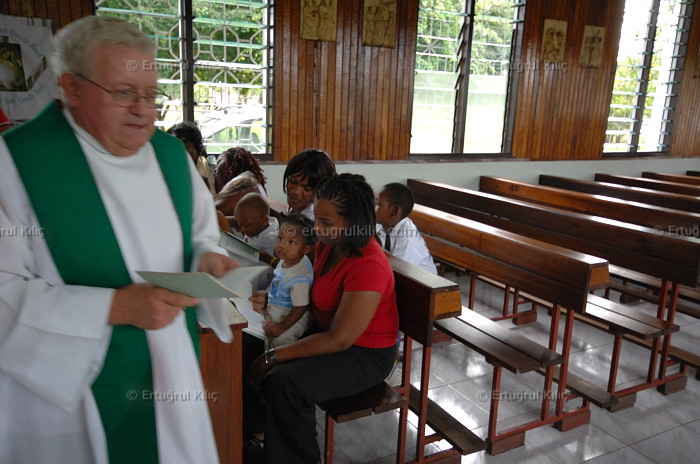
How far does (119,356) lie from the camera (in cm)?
147

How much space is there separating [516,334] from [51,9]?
14.0ft

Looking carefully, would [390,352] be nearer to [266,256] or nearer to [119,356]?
[266,256]

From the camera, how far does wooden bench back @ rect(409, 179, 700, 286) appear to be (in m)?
3.26

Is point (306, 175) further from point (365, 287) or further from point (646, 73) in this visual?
point (646, 73)

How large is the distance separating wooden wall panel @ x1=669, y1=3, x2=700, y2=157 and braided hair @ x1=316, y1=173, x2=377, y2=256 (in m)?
7.97

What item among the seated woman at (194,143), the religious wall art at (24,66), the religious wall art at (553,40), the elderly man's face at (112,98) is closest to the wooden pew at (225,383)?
the elderly man's face at (112,98)

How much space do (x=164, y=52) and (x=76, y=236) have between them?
4121mm

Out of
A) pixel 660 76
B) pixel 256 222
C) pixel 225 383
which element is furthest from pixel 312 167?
pixel 660 76

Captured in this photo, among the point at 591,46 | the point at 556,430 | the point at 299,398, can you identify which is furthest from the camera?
the point at 591,46

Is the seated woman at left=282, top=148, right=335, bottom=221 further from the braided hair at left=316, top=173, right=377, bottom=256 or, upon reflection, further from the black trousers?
the black trousers

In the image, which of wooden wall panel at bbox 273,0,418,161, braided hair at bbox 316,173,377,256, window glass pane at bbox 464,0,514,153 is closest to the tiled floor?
braided hair at bbox 316,173,377,256

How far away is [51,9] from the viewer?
4422 millimetres

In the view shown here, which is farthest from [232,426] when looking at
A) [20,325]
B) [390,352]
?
[20,325]

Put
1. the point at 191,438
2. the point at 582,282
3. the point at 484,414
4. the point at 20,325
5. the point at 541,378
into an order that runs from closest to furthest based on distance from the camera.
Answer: the point at 20,325 → the point at 191,438 → the point at 582,282 → the point at 484,414 → the point at 541,378
